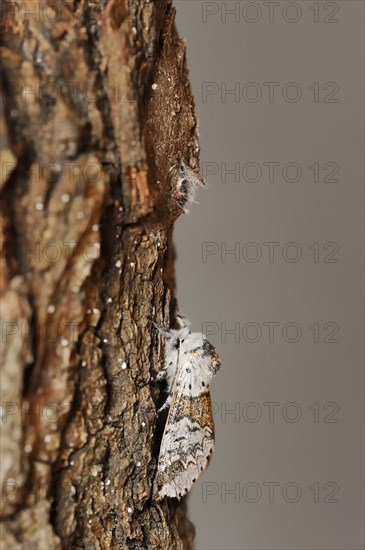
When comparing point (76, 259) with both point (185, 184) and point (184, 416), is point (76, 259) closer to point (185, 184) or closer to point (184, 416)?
point (185, 184)

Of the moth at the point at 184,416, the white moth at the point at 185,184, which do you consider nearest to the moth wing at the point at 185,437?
the moth at the point at 184,416

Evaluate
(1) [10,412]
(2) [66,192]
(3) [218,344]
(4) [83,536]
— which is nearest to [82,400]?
(1) [10,412]

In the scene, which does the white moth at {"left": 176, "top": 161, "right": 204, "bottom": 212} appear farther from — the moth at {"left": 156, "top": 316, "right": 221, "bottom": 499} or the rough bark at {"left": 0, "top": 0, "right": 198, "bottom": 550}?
the moth at {"left": 156, "top": 316, "right": 221, "bottom": 499}

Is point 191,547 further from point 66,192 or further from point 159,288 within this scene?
point 66,192

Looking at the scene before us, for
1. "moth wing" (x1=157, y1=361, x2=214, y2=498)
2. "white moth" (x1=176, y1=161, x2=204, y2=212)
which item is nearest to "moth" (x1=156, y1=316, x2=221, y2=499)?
"moth wing" (x1=157, y1=361, x2=214, y2=498)

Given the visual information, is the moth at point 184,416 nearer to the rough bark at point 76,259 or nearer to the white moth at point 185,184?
the rough bark at point 76,259

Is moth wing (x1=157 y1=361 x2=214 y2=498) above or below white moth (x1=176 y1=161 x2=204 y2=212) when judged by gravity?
below

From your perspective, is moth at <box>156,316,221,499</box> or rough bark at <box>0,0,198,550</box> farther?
moth at <box>156,316,221,499</box>
